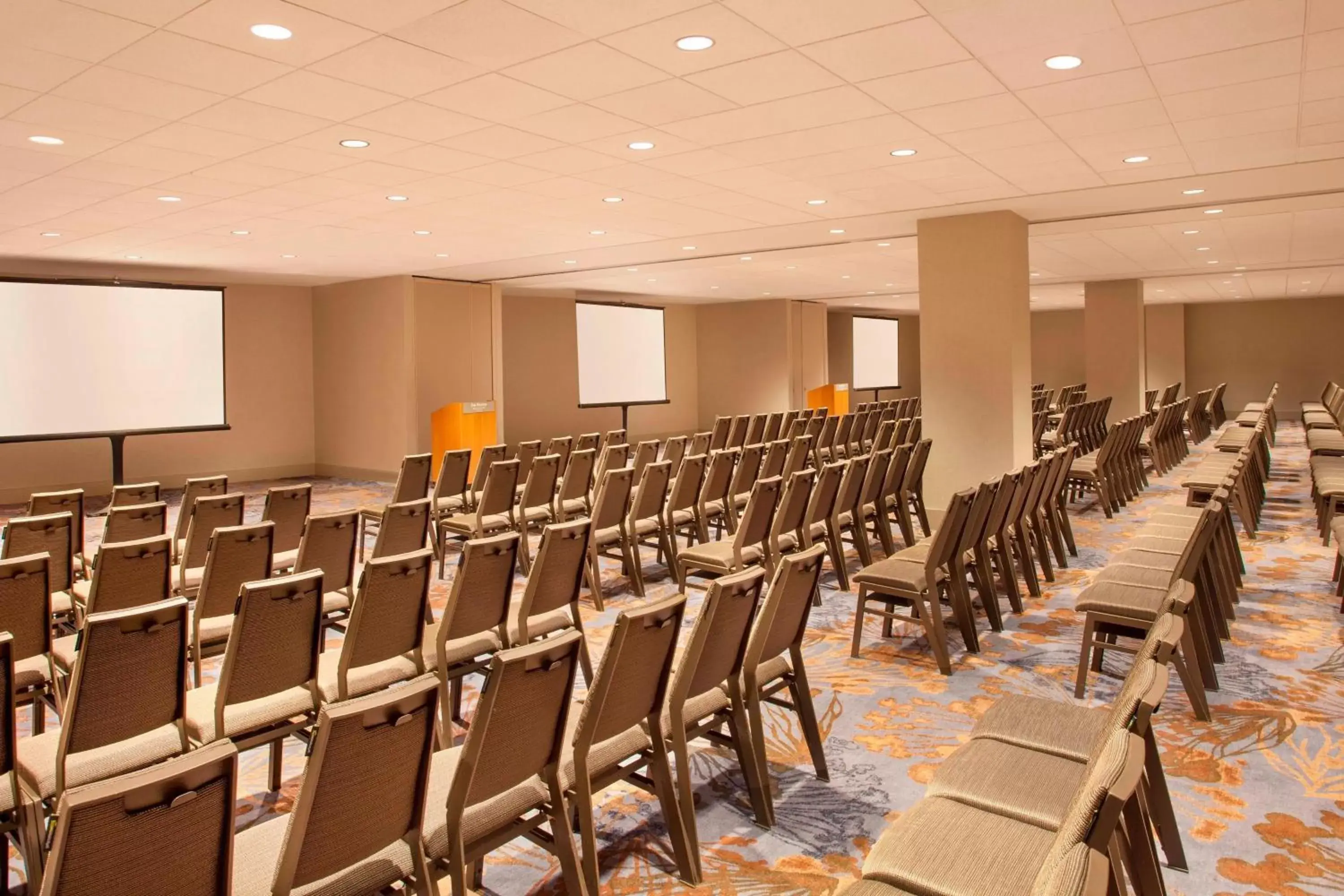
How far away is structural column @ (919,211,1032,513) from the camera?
8.73 meters

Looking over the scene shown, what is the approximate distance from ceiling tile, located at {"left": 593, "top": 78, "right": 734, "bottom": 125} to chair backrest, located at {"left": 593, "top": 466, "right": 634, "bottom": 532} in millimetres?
2292

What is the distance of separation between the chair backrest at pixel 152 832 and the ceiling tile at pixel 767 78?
3.78 metres

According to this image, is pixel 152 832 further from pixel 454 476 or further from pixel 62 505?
pixel 454 476

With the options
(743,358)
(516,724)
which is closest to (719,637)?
(516,724)

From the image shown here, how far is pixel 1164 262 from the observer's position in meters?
14.0

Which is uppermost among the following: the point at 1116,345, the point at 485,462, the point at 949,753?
the point at 1116,345

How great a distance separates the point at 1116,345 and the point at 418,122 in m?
14.6

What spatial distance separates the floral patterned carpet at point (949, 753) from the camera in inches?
111

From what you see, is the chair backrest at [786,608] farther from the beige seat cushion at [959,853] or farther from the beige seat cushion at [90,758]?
the beige seat cushion at [90,758]

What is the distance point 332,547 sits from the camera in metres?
4.66

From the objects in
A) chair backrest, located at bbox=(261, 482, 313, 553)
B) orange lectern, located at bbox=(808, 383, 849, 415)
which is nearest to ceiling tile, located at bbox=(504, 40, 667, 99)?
chair backrest, located at bbox=(261, 482, 313, 553)

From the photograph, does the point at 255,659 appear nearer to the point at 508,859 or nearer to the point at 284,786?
the point at 284,786

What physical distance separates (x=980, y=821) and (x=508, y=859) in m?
1.51

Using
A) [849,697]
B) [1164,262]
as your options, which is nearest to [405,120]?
[849,697]
